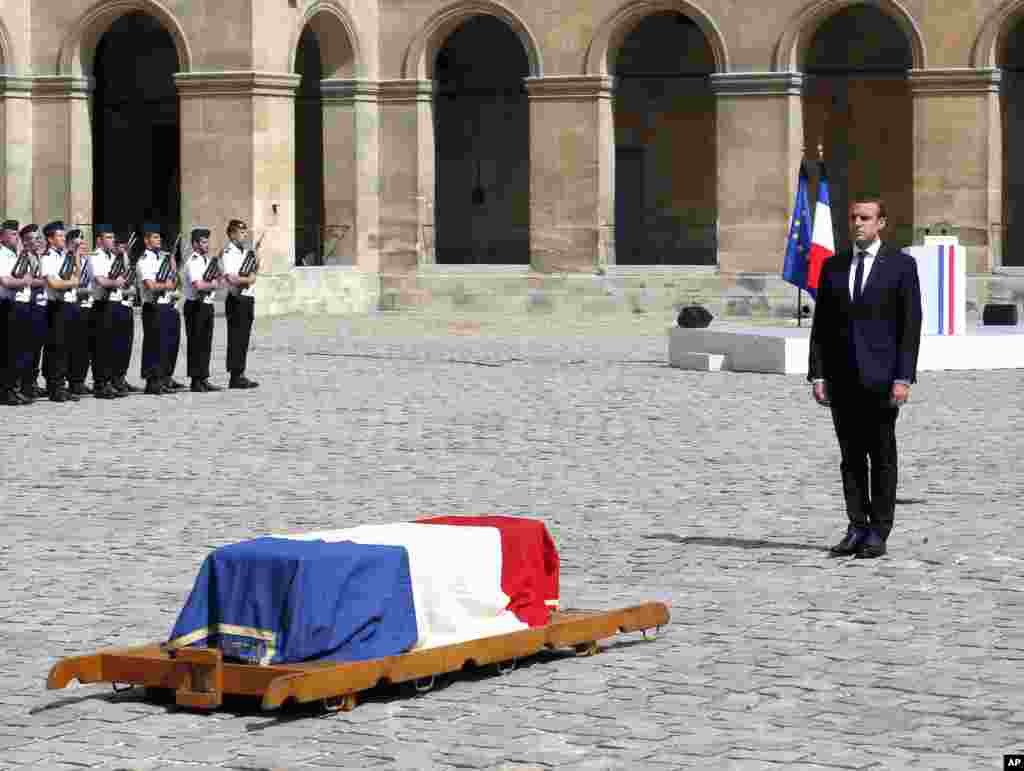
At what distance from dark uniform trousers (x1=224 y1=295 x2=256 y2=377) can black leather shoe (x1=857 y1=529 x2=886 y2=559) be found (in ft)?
41.3

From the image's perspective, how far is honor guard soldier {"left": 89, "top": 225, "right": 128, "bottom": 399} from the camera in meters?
23.3

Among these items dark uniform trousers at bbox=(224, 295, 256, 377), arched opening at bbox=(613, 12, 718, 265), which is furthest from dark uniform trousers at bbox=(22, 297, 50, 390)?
arched opening at bbox=(613, 12, 718, 265)

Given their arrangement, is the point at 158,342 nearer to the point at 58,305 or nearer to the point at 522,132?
the point at 58,305

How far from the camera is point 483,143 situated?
43.9 m

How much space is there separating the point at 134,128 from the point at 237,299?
20.2 m

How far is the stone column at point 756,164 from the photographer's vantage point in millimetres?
36875

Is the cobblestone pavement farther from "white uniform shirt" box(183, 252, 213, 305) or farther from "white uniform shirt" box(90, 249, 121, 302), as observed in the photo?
"white uniform shirt" box(90, 249, 121, 302)

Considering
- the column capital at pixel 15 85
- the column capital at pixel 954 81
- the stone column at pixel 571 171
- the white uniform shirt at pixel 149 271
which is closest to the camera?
the white uniform shirt at pixel 149 271

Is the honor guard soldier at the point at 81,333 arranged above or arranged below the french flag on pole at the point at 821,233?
below

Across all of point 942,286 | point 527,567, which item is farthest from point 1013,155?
point 527,567

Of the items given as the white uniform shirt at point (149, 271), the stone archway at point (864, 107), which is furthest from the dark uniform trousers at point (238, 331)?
the stone archway at point (864, 107)

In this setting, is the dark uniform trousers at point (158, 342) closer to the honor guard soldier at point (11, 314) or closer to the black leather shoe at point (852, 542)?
the honor guard soldier at point (11, 314)

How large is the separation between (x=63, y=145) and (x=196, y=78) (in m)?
2.88

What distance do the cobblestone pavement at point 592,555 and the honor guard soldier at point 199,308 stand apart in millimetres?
722
